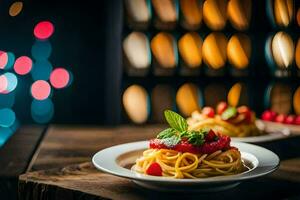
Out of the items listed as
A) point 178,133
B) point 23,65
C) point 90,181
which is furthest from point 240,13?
point 90,181

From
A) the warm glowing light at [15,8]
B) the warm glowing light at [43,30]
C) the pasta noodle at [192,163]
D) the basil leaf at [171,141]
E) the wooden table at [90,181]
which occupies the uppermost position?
the warm glowing light at [15,8]

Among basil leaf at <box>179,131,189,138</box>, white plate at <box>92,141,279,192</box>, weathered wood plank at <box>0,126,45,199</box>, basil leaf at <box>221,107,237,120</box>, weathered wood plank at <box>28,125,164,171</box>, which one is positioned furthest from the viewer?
basil leaf at <box>221,107,237,120</box>

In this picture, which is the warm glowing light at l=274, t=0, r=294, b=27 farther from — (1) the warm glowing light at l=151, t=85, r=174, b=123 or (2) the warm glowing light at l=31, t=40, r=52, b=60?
(2) the warm glowing light at l=31, t=40, r=52, b=60

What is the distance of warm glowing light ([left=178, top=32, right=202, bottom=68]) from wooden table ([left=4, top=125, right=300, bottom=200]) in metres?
1.26

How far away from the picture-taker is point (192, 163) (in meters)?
1.60

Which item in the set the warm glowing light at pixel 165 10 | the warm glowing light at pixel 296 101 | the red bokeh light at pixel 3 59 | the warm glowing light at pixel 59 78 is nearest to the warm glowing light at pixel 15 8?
the red bokeh light at pixel 3 59

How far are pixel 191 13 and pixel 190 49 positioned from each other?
261 mm

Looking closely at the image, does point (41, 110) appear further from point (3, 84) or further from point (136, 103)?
point (136, 103)

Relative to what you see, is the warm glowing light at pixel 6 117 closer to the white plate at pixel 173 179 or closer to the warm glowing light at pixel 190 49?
the warm glowing light at pixel 190 49

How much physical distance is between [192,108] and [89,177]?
209 centimetres

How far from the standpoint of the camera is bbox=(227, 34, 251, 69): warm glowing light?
12.4 feet

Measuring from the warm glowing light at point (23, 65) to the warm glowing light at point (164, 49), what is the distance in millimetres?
1008

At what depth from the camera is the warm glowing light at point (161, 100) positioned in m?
3.68

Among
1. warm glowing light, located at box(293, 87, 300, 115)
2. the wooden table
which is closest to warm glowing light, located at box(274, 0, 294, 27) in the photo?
warm glowing light, located at box(293, 87, 300, 115)
